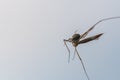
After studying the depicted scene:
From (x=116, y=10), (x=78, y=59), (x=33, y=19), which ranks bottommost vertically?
(x=78, y=59)

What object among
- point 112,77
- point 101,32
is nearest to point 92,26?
point 101,32

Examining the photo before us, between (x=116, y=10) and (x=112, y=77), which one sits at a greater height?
(x=116, y=10)

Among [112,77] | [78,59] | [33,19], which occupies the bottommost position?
[112,77]

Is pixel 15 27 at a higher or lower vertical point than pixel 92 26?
higher

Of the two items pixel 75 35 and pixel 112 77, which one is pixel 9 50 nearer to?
pixel 75 35

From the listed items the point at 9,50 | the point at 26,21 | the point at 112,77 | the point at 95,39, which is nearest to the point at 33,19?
the point at 26,21

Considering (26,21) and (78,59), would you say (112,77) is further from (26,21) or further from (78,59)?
(26,21)

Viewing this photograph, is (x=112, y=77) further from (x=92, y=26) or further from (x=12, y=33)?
(x=12, y=33)

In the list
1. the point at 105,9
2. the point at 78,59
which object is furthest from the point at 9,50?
the point at 105,9
